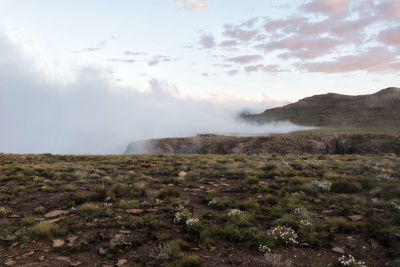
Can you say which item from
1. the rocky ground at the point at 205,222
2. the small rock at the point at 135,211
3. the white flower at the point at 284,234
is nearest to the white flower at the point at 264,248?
the rocky ground at the point at 205,222

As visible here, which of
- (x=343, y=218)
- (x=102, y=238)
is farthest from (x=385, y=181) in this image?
(x=102, y=238)

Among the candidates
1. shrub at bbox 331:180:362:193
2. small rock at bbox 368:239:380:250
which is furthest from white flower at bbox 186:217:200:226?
shrub at bbox 331:180:362:193

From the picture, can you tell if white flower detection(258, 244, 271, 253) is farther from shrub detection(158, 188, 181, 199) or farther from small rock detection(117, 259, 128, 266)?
shrub detection(158, 188, 181, 199)

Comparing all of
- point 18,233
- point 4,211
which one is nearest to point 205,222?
point 18,233

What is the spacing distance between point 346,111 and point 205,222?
156180 millimetres

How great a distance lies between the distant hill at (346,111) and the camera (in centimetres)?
11868

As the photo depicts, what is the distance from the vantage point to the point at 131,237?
966 centimetres

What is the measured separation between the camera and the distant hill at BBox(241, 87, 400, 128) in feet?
389

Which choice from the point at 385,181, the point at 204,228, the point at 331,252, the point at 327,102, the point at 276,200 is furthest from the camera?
the point at 327,102

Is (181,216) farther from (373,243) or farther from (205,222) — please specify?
(373,243)

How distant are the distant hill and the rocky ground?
10738cm

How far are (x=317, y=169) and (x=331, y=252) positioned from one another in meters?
12.4

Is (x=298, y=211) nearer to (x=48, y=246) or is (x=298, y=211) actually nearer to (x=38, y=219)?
(x=48, y=246)

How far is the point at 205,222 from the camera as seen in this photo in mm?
10828
